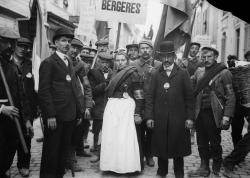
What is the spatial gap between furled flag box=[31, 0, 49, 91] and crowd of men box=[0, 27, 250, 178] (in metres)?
0.29

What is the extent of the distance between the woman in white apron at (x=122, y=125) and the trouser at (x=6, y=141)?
1571 millimetres

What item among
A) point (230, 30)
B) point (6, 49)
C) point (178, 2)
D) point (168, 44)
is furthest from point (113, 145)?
point (230, 30)

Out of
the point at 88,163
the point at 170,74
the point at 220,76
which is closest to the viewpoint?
the point at 170,74

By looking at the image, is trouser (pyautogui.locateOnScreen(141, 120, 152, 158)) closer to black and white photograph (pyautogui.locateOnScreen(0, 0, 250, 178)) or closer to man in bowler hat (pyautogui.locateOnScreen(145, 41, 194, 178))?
black and white photograph (pyautogui.locateOnScreen(0, 0, 250, 178))

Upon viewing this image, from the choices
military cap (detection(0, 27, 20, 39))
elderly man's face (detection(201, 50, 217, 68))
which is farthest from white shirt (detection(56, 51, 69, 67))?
elderly man's face (detection(201, 50, 217, 68))

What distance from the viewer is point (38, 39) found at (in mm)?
5184

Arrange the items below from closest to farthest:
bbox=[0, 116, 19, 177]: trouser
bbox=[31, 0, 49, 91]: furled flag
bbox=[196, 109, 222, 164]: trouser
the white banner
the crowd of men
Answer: bbox=[0, 116, 19, 177]: trouser, the crowd of men, bbox=[31, 0, 49, 91]: furled flag, bbox=[196, 109, 222, 164]: trouser, the white banner

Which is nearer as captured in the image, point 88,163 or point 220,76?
point 220,76

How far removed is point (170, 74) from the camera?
4875 mm

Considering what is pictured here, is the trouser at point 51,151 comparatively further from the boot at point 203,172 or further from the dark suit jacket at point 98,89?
the boot at point 203,172

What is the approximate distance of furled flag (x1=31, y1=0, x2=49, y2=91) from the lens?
5055mm

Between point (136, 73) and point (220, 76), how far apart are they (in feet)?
4.44

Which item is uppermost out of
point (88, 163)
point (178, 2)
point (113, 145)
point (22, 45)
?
point (178, 2)

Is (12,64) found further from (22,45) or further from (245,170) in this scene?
(245,170)
